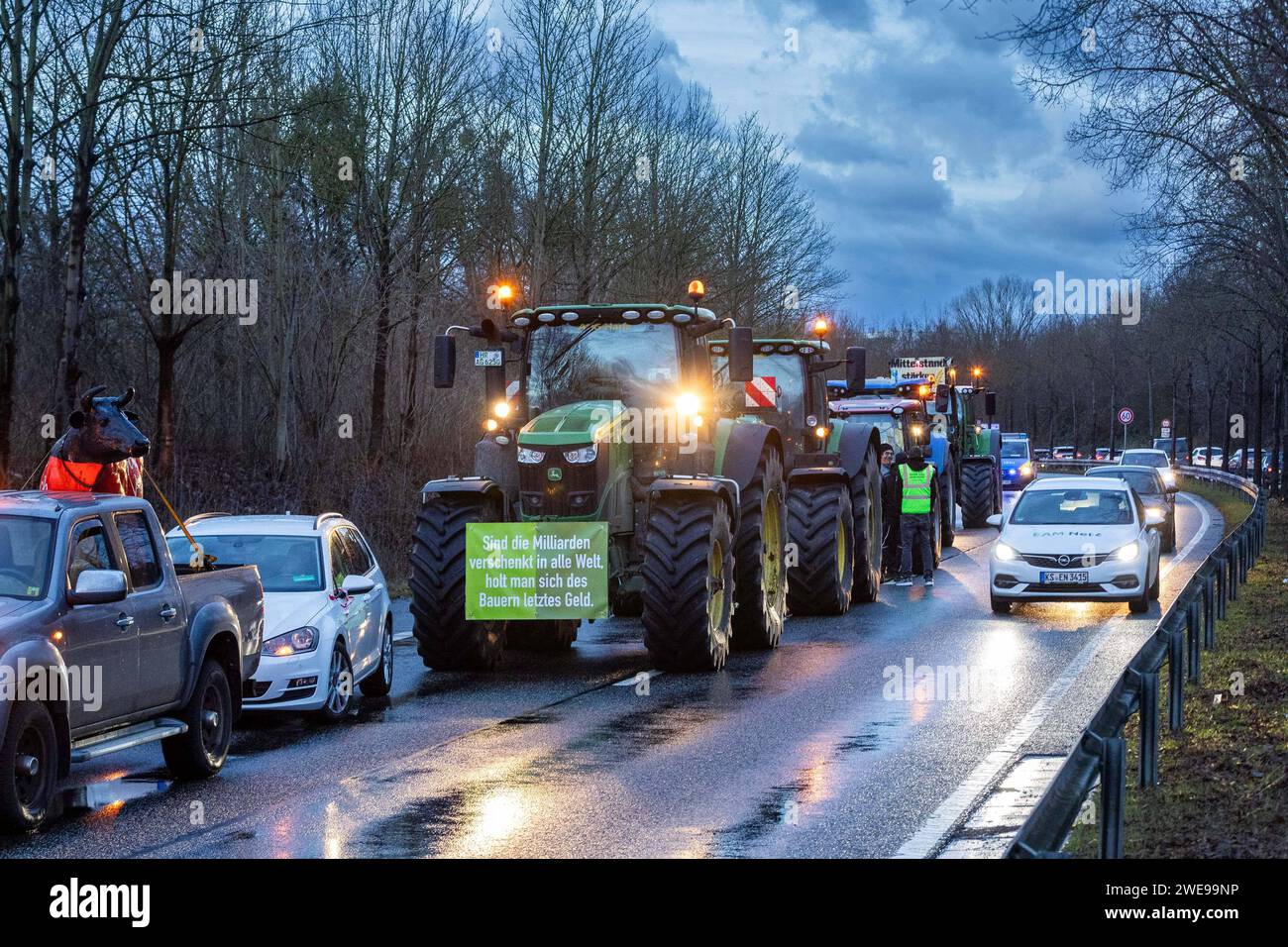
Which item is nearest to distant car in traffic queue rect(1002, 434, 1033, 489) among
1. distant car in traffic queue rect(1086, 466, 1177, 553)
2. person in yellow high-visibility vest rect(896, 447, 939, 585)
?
distant car in traffic queue rect(1086, 466, 1177, 553)

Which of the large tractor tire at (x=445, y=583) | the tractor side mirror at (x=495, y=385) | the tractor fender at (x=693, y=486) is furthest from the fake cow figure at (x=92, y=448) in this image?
the tractor fender at (x=693, y=486)

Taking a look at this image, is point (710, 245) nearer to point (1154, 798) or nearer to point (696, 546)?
point (696, 546)

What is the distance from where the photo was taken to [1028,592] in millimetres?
20859

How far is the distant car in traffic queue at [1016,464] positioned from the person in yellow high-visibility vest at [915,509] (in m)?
28.7

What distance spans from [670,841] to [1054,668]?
319 inches

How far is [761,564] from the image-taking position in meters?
17.2

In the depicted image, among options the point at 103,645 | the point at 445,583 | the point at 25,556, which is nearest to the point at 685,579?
the point at 445,583

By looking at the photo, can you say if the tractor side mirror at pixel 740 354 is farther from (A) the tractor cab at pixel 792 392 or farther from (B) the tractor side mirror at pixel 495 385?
(A) the tractor cab at pixel 792 392

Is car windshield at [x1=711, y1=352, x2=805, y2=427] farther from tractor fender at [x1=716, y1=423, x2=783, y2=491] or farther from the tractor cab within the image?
tractor fender at [x1=716, y1=423, x2=783, y2=491]

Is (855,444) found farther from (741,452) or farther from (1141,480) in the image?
(1141,480)

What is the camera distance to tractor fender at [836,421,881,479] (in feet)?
77.3

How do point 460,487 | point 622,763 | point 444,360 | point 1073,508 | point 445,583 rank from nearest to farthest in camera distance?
point 622,763 < point 445,583 < point 460,487 < point 444,360 < point 1073,508

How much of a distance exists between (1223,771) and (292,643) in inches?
255

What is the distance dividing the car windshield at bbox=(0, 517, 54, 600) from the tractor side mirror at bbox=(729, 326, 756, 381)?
7.98m
